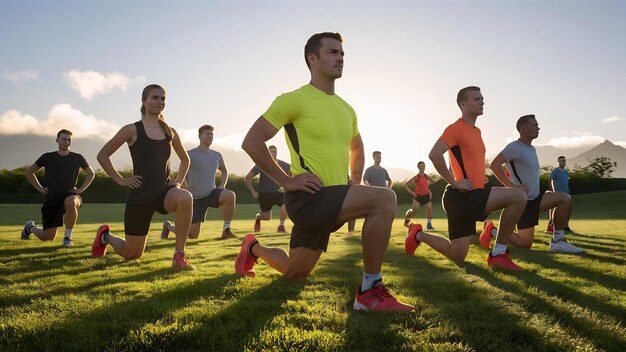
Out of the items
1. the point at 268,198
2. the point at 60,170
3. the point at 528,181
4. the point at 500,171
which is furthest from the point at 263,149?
the point at 268,198

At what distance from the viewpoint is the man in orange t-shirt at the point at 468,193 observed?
228 inches

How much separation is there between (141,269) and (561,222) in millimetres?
6871

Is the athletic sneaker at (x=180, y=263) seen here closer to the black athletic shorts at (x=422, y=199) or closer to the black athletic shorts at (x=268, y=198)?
the black athletic shorts at (x=268, y=198)

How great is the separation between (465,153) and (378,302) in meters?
3.25

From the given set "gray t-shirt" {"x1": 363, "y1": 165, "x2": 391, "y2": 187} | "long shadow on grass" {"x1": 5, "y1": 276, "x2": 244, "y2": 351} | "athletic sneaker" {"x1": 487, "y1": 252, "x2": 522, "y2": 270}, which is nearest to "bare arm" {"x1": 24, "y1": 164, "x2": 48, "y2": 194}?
"long shadow on grass" {"x1": 5, "y1": 276, "x2": 244, "y2": 351}

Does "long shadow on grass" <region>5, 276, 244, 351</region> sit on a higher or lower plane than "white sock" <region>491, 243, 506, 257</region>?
lower

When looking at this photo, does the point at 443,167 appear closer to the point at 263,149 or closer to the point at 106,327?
the point at 263,149

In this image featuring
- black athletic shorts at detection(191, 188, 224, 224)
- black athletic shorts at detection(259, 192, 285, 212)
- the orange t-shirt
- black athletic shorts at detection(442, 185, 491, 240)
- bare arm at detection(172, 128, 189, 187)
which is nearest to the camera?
black athletic shorts at detection(442, 185, 491, 240)

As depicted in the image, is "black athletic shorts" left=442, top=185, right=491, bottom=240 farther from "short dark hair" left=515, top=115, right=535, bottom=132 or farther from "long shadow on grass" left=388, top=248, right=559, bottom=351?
"short dark hair" left=515, top=115, right=535, bottom=132

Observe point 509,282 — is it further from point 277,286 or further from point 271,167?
point 271,167

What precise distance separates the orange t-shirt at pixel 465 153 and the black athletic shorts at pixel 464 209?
0.59 ft

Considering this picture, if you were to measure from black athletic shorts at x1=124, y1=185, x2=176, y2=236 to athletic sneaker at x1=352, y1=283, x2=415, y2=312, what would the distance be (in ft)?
10.5

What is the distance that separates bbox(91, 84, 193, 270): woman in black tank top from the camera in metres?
5.62

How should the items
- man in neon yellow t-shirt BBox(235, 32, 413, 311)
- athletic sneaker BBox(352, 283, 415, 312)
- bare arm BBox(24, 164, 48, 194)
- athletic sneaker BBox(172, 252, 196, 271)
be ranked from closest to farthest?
1. athletic sneaker BBox(352, 283, 415, 312)
2. man in neon yellow t-shirt BBox(235, 32, 413, 311)
3. athletic sneaker BBox(172, 252, 196, 271)
4. bare arm BBox(24, 164, 48, 194)
